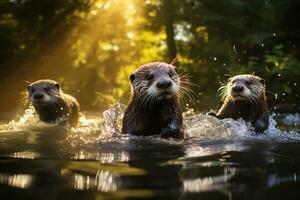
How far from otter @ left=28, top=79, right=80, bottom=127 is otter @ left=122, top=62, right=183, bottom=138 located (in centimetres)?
287

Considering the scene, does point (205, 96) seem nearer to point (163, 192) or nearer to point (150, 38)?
point (150, 38)

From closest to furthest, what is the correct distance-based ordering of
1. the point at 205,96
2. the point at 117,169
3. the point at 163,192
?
1. the point at 163,192
2. the point at 117,169
3. the point at 205,96

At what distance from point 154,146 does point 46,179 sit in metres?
1.72

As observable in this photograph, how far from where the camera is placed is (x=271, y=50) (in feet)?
49.3

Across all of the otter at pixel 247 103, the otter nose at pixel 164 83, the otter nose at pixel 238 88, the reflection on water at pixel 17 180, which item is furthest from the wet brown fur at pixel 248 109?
the reflection on water at pixel 17 180

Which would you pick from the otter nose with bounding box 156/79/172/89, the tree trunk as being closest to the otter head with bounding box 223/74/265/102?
the otter nose with bounding box 156/79/172/89

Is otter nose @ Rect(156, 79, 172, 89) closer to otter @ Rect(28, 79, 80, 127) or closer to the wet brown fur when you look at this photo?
the wet brown fur

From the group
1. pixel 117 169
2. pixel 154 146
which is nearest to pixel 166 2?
pixel 154 146

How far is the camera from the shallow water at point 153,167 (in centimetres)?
304

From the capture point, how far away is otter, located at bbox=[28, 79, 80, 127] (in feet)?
28.1

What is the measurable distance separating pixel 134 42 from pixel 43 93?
7951 millimetres

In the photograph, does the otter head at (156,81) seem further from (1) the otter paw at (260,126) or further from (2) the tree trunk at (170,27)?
(2) the tree trunk at (170,27)

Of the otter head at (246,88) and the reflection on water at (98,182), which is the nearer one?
the reflection on water at (98,182)

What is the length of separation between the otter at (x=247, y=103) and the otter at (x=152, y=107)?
1.14 m
